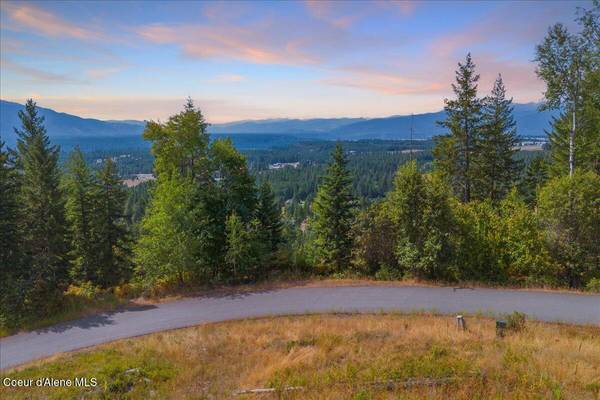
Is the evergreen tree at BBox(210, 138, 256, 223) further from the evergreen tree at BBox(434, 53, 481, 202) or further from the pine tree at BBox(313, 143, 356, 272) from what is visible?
the evergreen tree at BBox(434, 53, 481, 202)

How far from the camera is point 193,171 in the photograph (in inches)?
869

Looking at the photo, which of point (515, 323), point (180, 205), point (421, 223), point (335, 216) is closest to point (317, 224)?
point (335, 216)

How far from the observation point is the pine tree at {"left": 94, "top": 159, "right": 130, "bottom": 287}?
1095 inches

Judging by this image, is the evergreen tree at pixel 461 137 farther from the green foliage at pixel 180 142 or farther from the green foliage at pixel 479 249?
the green foliage at pixel 180 142

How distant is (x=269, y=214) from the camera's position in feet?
78.5

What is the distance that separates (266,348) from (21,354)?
34.7 feet

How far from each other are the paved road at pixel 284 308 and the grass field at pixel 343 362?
126 cm

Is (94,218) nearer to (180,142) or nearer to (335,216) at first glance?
(180,142)

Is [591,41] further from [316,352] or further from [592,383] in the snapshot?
[316,352]

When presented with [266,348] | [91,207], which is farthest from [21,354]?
[91,207]

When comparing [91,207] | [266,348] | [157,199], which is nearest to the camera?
[266,348]

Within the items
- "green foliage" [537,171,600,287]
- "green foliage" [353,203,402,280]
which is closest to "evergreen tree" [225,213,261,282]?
"green foliage" [353,203,402,280]

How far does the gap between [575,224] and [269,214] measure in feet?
52.7

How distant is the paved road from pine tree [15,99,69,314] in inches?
180
